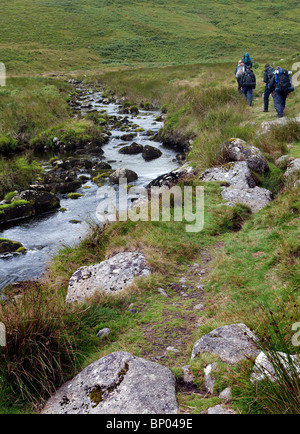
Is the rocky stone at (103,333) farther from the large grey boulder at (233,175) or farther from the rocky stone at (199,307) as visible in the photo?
the large grey boulder at (233,175)

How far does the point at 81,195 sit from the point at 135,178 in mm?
2402

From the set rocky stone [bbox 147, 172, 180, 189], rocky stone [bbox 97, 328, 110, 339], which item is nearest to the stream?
rocky stone [bbox 97, 328, 110, 339]

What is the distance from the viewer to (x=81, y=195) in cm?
1407

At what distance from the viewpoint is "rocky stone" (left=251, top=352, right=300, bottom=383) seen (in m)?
3.02

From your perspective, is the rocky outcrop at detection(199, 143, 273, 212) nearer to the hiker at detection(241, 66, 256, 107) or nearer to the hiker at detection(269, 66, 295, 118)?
the hiker at detection(269, 66, 295, 118)

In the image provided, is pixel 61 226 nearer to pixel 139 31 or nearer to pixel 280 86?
pixel 280 86

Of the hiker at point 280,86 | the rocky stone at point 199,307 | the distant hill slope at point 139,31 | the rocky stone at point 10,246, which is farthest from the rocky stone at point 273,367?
the distant hill slope at point 139,31

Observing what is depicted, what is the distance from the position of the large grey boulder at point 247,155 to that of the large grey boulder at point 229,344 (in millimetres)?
6809

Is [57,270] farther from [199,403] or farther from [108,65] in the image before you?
[108,65]

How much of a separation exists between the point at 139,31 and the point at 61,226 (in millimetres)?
88092

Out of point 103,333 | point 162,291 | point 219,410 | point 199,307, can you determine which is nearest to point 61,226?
Result: point 162,291

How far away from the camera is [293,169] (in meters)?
9.33

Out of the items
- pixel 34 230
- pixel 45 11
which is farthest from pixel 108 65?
pixel 34 230

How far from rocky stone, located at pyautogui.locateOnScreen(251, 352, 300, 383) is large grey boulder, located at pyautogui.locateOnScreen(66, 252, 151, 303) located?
3093 mm
